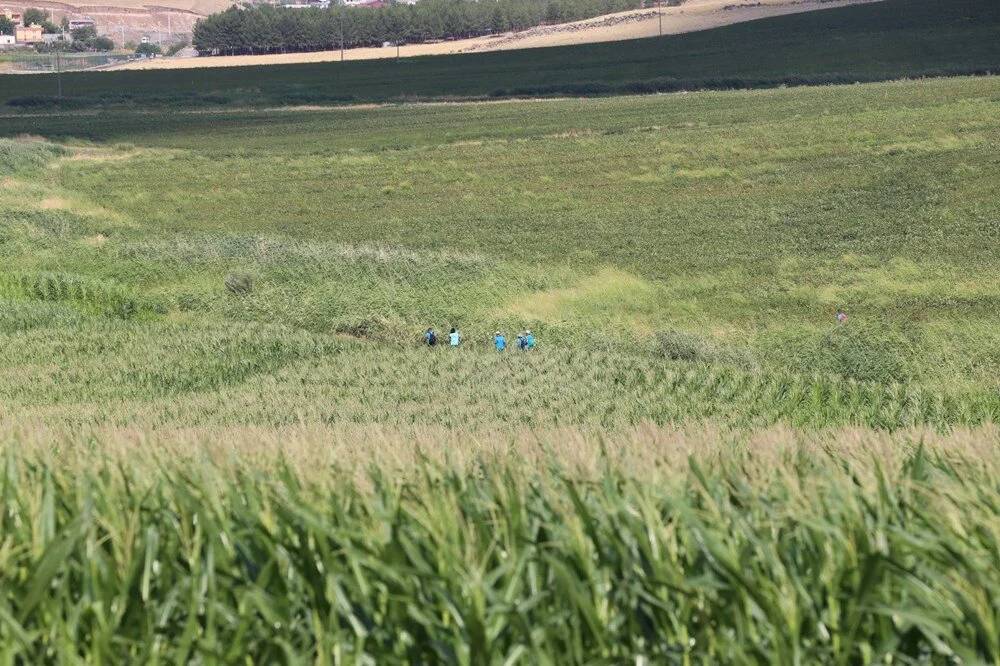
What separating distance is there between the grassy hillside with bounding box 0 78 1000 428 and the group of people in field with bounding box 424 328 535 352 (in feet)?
1.63

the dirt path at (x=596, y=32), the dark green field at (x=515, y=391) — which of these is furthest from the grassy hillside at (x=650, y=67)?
the dark green field at (x=515, y=391)

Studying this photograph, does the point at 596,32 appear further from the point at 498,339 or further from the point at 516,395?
the point at 516,395

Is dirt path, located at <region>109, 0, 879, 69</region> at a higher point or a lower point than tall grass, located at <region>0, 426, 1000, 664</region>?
higher

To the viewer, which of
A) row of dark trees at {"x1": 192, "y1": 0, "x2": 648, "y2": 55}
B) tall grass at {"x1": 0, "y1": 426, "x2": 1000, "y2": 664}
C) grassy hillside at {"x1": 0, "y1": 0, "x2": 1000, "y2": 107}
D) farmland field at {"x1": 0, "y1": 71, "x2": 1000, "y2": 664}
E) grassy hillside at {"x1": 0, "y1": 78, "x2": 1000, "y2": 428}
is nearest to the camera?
tall grass at {"x1": 0, "y1": 426, "x2": 1000, "y2": 664}

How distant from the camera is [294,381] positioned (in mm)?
20969

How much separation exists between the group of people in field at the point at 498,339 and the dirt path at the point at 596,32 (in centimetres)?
13211

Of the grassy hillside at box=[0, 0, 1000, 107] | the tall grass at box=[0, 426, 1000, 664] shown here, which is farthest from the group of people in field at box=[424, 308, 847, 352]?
the grassy hillside at box=[0, 0, 1000, 107]

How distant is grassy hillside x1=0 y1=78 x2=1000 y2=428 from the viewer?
19453 millimetres

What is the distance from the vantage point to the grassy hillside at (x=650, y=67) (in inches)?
4109

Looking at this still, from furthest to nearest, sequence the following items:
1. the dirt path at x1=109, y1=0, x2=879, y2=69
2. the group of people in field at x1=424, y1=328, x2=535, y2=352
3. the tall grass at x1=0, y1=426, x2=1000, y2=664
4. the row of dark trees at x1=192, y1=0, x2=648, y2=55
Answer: the row of dark trees at x1=192, y1=0, x2=648, y2=55, the dirt path at x1=109, y1=0, x2=879, y2=69, the group of people in field at x1=424, y1=328, x2=535, y2=352, the tall grass at x1=0, y1=426, x2=1000, y2=664

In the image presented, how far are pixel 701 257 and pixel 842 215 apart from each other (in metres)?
6.64

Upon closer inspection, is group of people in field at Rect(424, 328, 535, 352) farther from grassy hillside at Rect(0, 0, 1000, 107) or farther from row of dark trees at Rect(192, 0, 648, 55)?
row of dark trees at Rect(192, 0, 648, 55)

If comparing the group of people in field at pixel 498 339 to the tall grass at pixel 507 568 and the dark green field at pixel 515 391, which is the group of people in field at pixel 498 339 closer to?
the dark green field at pixel 515 391

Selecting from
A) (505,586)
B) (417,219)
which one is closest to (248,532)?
(505,586)
